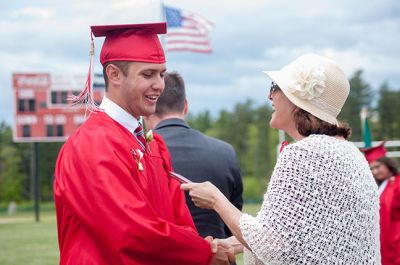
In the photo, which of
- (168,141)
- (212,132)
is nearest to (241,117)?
(212,132)

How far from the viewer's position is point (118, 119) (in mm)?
3334

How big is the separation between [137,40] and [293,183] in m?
1.03

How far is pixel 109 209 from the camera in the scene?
9.74 feet

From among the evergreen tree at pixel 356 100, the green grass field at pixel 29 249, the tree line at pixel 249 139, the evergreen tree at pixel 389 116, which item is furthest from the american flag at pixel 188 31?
the evergreen tree at pixel 389 116

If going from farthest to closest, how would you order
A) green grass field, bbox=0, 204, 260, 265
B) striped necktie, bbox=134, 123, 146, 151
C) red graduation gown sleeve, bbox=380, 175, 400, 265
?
green grass field, bbox=0, 204, 260, 265 < red graduation gown sleeve, bbox=380, 175, 400, 265 < striped necktie, bbox=134, 123, 146, 151

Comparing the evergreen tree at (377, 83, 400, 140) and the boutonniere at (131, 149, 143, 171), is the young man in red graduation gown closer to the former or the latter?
the boutonniere at (131, 149, 143, 171)

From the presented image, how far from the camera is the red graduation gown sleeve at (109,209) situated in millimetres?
2967

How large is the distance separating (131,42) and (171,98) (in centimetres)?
144

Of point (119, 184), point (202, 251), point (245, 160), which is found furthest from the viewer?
point (245, 160)

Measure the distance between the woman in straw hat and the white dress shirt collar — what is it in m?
0.55

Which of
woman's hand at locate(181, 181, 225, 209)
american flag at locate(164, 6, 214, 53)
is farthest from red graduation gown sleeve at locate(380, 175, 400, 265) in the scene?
american flag at locate(164, 6, 214, 53)

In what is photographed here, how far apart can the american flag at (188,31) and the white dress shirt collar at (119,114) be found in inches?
565

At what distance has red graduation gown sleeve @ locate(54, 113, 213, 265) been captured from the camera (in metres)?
2.97

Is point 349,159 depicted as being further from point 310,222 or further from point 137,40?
point 137,40
